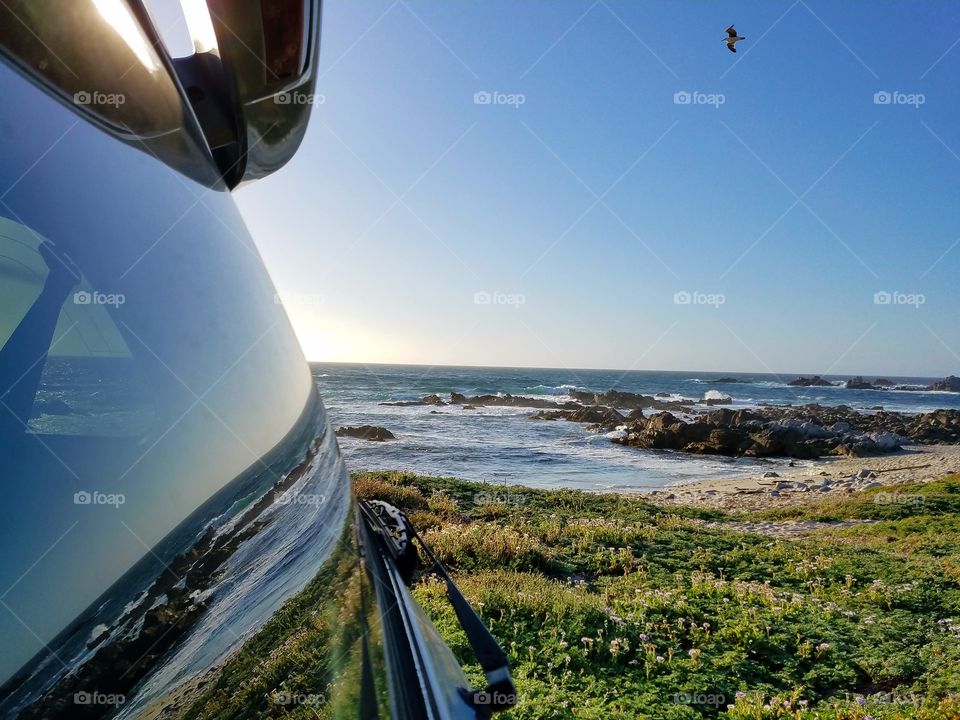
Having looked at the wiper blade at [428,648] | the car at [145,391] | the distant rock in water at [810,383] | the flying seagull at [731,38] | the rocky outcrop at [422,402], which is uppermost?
the flying seagull at [731,38]

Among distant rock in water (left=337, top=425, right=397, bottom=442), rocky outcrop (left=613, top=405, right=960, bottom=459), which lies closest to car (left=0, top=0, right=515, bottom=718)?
distant rock in water (left=337, top=425, right=397, bottom=442)

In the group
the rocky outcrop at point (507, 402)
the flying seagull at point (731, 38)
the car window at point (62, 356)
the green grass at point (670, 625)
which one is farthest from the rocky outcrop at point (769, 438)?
the car window at point (62, 356)

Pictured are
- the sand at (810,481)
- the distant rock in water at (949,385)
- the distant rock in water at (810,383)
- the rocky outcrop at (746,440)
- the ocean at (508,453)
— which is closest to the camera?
the sand at (810,481)

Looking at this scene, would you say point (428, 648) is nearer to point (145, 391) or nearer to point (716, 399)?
point (145, 391)

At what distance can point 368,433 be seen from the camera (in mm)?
24609

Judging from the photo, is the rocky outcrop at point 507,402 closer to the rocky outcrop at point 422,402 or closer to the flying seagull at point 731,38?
the rocky outcrop at point 422,402

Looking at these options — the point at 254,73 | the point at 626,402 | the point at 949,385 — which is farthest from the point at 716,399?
the point at 254,73

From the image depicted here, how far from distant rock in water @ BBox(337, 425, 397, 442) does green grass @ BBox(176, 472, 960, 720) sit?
14.6 metres

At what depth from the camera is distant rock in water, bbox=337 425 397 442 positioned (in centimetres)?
2367

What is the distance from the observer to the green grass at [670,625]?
77 centimetres

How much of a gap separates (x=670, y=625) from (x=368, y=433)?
2110 centimetres

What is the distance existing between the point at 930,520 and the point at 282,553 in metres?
13.3

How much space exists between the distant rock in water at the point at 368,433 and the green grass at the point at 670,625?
1463 cm

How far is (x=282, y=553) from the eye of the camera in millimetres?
729
